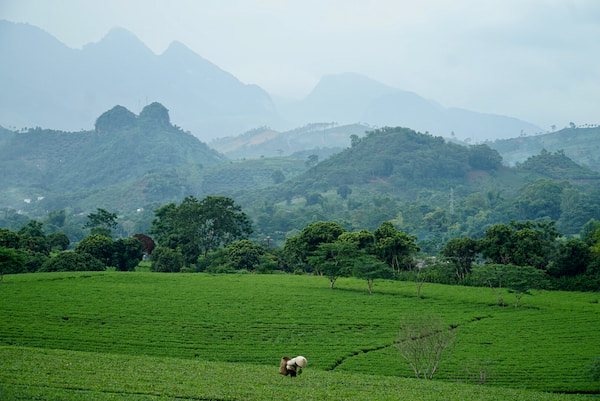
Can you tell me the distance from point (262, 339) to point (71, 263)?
3270cm

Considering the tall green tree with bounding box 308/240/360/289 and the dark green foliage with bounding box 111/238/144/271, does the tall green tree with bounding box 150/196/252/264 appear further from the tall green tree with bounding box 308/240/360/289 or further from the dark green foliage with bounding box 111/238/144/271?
the tall green tree with bounding box 308/240/360/289

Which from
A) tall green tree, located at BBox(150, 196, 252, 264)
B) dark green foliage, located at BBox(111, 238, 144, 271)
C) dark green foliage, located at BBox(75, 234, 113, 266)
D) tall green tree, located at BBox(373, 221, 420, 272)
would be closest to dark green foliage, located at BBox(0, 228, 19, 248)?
dark green foliage, located at BBox(75, 234, 113, 266)

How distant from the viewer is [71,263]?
195 ft

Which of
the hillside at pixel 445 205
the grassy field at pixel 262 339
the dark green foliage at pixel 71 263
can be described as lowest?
the grassy field at pixel 262 339

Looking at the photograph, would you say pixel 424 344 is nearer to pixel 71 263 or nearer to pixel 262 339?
pixel 262 339

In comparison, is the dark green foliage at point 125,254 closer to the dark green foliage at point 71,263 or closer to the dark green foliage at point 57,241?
the dark green foliage at point 71,263

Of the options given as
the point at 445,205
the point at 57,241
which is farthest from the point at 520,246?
the point at 445,205

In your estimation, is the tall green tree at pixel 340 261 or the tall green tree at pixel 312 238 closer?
the tall green tree at pixel 340 261

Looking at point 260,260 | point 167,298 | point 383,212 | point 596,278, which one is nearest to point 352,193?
point 383,212

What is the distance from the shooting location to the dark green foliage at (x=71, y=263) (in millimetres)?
59062

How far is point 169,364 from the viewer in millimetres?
25656

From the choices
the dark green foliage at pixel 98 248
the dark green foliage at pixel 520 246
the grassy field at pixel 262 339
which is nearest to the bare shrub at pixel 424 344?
the grassy field at pixel 262 339

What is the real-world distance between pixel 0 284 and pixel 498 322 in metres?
37.8

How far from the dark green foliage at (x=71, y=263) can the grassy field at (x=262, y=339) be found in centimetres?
631
